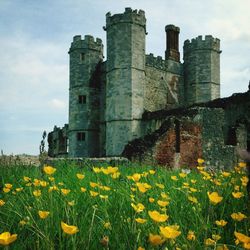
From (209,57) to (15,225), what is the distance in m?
32.8

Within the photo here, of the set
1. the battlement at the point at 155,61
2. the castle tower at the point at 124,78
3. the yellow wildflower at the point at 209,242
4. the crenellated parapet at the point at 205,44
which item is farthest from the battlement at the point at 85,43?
the yellow wildflower at the point at 209,242

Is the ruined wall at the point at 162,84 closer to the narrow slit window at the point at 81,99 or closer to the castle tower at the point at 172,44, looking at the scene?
the castle tower at the point at 172,44

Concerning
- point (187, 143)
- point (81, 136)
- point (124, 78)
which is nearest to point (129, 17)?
point (124, 78)

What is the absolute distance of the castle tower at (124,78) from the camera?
27297 millimetres

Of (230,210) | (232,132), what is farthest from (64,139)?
(230,210)

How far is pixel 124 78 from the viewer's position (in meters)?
27.8

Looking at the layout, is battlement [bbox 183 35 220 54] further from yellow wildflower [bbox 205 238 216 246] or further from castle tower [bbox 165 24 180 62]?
yellow wildflower [bbox 205 238 216 246]

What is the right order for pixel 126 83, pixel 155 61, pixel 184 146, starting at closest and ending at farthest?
pixel 184 146 < pixel 126 83 < pixel 155 61

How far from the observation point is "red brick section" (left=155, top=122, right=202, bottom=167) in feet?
36.0

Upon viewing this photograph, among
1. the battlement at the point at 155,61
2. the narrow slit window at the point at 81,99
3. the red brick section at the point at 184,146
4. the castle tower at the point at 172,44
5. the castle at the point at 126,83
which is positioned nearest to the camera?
the red brick section at the point at 184,146

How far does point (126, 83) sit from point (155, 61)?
522 centimetres

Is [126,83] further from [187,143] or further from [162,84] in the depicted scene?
[187,143]

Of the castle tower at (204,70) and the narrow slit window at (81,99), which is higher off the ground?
the castle tower at (204,70)

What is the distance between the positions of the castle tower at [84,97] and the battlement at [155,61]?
458 cm
